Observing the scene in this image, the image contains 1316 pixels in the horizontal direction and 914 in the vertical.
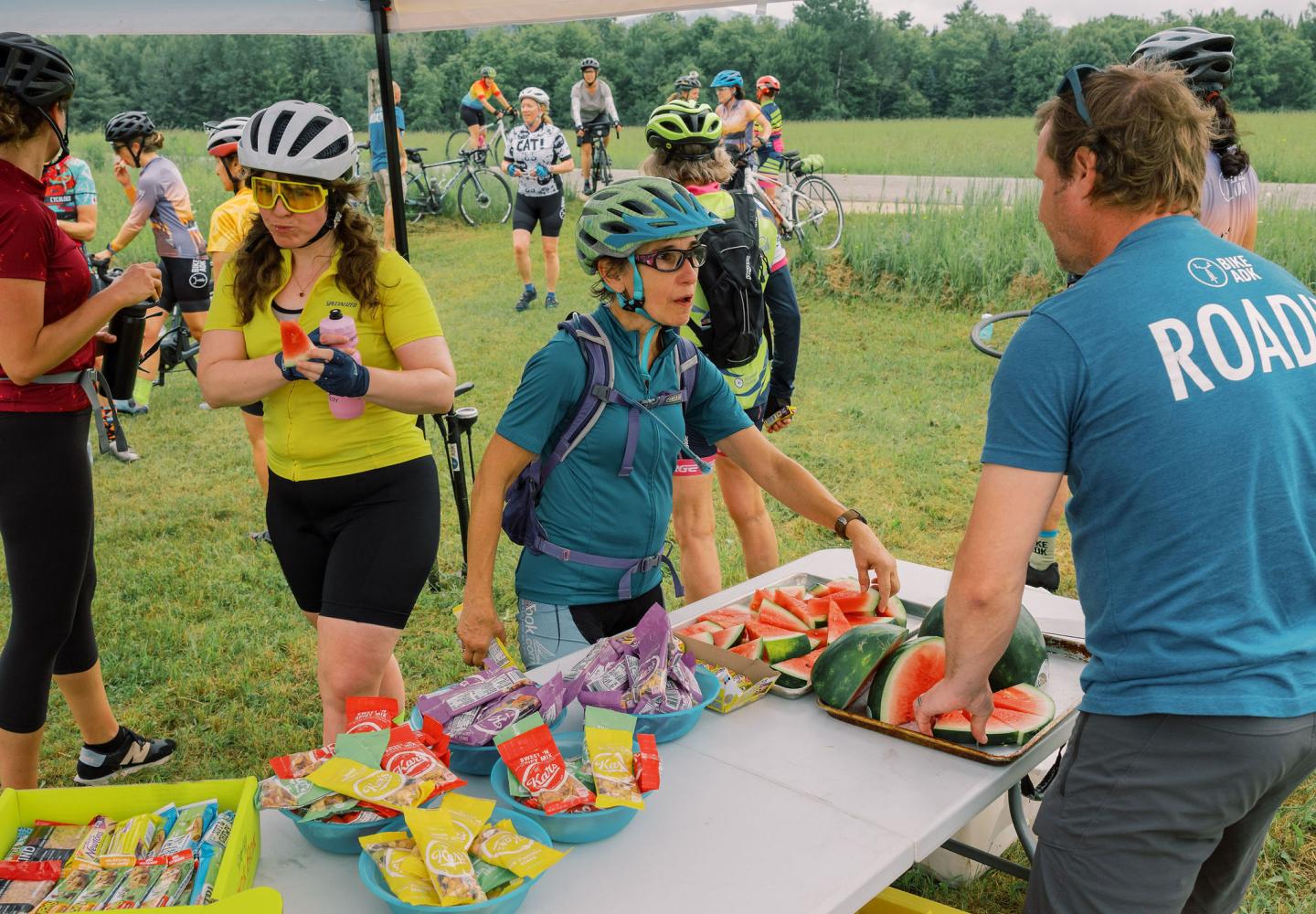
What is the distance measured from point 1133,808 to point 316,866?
1343 mm

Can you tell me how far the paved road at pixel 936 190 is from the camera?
41.0 ft

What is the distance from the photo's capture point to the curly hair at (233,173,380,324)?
9.23 feet

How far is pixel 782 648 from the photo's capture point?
8.14 feet

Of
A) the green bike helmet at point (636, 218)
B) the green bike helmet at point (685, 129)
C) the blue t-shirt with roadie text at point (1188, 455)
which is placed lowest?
the blue t-shirt with roadie text at point (1188, 455)

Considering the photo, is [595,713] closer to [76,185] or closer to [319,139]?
[319,139]

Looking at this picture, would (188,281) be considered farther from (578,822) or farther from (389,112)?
(578,822)

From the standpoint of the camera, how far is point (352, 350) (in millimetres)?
2545

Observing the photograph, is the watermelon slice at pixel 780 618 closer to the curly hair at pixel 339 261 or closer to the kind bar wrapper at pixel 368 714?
the kind bar wrapper at pixel 368 714

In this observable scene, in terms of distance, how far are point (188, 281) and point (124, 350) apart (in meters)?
5.17

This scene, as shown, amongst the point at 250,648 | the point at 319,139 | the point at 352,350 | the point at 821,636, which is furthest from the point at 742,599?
the point at 250,648

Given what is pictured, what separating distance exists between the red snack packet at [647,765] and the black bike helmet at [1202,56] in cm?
328

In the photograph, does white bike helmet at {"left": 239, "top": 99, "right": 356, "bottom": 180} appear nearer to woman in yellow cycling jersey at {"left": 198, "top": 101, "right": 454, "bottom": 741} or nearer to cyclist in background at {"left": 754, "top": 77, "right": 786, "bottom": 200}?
woman in yellow cycling jersey at {"left": 198, "top": 101, "right": 454, "bottom": 741}

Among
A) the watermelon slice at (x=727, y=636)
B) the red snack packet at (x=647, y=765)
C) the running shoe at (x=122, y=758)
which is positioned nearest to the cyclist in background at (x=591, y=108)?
the running shoe at (x=122, y=758)

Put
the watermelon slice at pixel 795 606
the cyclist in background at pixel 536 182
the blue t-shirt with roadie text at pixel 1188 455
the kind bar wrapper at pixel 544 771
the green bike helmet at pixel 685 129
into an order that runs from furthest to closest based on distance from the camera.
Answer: the cyclist in background at pixel 536 182
the green bike helmet at pixel 685 129
the watermelon slice at pixel 795 606
the kind bar wrapper at pixel 544 771
the blue t-shirt with roadie text at pixel 1188 455
